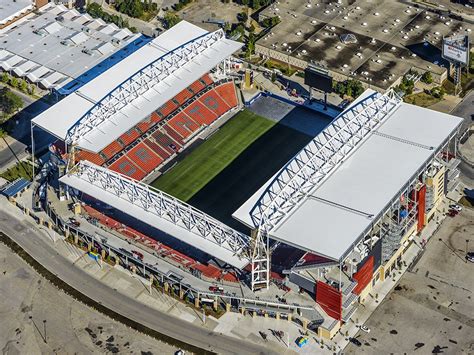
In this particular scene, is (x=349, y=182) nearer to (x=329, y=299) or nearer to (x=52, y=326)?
(x=329, y=299)

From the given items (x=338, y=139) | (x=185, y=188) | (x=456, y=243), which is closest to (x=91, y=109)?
(x=185, y=188)

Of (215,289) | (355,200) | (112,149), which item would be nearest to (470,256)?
(355,200)

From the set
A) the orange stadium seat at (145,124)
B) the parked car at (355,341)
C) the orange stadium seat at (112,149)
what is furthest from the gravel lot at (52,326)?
the orange stadium seat at (145,124)

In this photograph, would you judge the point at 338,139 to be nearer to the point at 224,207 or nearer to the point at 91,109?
the point at 224,207

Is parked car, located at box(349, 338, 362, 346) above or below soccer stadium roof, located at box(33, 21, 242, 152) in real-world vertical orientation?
below

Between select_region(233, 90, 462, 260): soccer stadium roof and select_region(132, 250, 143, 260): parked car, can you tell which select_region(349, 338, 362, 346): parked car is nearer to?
select_region(233, 90, 462, 260): soccer stadium roof

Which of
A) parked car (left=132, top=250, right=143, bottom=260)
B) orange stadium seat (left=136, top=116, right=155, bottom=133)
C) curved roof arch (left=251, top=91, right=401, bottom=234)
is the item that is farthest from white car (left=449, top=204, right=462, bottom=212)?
orange stadium seat (left=136, top=116, right=155, bottom=133)
